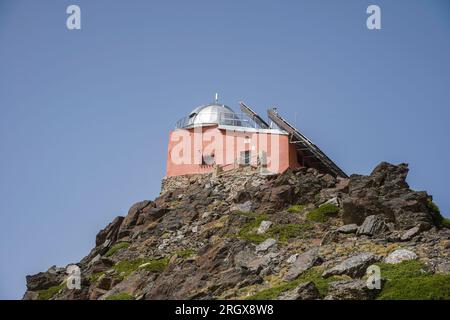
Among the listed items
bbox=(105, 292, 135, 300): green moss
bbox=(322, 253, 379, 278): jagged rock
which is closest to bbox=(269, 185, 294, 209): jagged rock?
bbox=(105, 292, 135, 300): green moss

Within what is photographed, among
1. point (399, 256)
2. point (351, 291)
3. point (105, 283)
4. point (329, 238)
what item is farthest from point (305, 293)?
point (105, 283)

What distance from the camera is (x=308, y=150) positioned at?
56812 millimetres

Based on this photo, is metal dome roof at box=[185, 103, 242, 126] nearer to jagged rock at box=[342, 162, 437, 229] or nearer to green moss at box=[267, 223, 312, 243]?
jagged rock at box=[342, 162, 437, 229]

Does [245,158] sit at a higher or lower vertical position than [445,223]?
higher

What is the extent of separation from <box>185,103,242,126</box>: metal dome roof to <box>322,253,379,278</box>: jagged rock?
28791mm

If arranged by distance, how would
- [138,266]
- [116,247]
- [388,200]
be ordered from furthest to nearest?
[116,247]
[388,200]
[138,266]

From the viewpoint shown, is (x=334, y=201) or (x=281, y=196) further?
(x=281, y=196)

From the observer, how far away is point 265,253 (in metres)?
38.7

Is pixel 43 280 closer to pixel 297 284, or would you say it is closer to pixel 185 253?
pixel 185 253

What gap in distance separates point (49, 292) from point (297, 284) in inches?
762

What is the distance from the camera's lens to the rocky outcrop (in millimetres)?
33406

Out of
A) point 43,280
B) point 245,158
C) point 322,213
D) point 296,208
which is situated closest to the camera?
point 322,213
